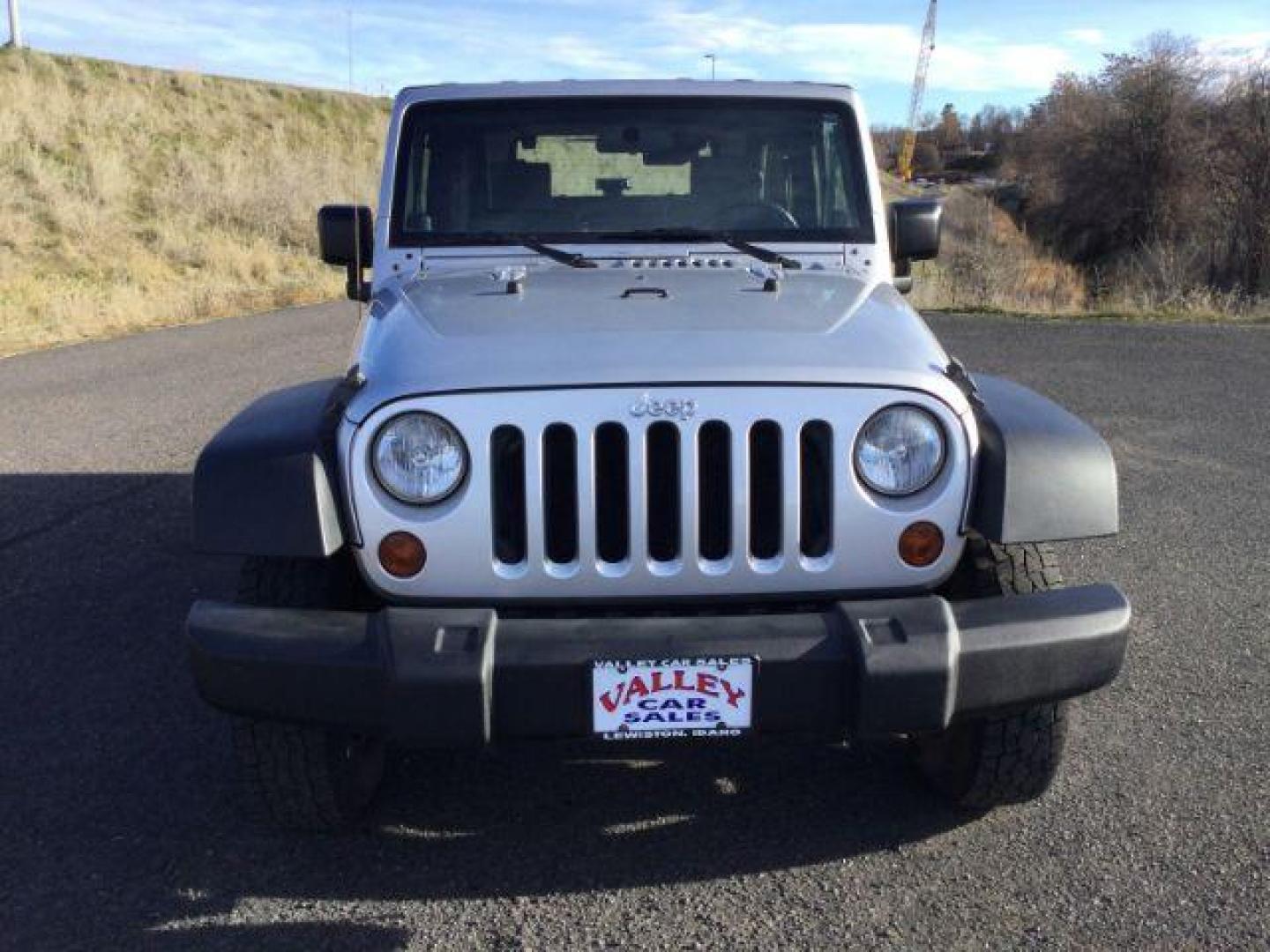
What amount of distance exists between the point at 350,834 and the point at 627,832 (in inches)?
27.2

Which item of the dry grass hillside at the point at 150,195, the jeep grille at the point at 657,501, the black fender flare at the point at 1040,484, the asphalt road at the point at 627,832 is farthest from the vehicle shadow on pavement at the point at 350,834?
the dry grass hillside at the point at 150,195

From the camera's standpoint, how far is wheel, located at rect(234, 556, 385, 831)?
278cm

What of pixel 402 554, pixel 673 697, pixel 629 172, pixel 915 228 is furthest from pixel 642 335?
pixel 915 228

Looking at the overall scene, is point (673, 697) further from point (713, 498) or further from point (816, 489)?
point (816, 489)

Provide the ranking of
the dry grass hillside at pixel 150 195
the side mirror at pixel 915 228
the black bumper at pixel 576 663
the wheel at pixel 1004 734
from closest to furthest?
the black bumper at pixel 576 663 → the wheel at pixel 1004 734 → the side mirror at pixel 915 228 → the dry grass hillside at pixel 150 195

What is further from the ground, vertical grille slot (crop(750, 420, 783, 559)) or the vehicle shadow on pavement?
vertical grille slot (crop(750, 420, 783, 559))

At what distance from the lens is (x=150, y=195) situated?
24516 millimetres

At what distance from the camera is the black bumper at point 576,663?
242 cm

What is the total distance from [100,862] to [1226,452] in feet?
21.5

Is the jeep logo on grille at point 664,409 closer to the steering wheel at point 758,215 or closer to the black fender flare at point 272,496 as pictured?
the black fender flare at point 272,496

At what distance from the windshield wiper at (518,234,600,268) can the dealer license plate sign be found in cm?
168

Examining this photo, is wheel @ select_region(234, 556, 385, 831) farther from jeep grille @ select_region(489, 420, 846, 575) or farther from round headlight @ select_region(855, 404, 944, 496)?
round headlight @ select_region(855, 404, 944, 496)

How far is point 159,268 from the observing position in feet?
65.5

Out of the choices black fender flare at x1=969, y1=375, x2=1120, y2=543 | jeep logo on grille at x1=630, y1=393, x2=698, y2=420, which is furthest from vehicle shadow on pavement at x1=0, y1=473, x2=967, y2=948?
jeep logo on grille at x1=630, y1=393, x2=698, y2=420
